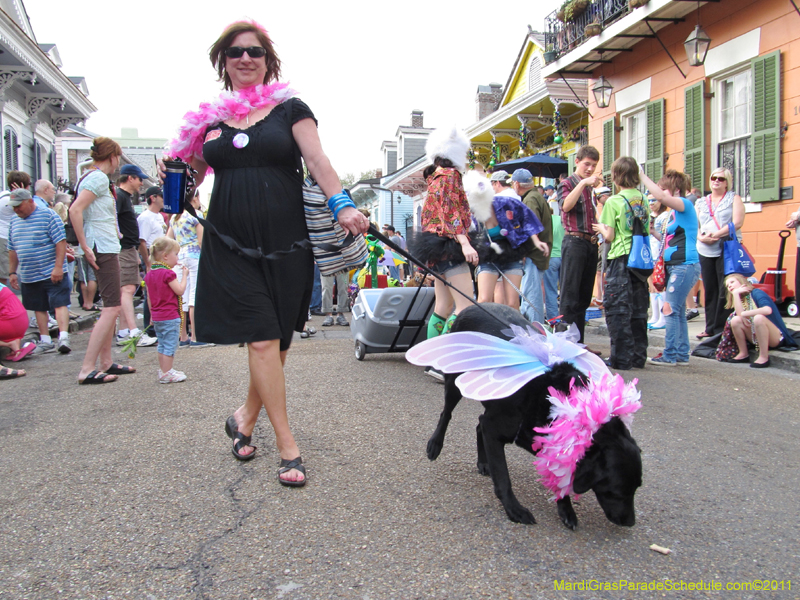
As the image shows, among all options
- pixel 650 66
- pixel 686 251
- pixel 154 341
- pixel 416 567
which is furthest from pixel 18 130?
pixel 416 567

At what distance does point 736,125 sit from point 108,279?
9726 millimetres

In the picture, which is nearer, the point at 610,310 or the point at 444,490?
the point at 444,490

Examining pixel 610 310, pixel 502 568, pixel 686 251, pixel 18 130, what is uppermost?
pixel 18 130

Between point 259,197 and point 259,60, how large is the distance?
701 mm

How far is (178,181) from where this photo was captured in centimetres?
306

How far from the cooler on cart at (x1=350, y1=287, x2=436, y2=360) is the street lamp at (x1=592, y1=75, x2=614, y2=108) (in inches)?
366

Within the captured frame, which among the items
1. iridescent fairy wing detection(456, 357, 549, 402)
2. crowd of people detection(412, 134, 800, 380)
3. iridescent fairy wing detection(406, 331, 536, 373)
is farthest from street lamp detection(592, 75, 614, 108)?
iridescent fairy wing detection(456, 357, 549, 402)

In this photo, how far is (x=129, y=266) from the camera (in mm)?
6711

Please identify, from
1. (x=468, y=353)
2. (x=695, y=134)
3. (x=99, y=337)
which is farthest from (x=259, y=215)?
(x=695, y=134)

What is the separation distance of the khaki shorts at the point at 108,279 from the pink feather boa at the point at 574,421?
13.5ft

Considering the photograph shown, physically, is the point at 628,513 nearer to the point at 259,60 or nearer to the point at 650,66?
the point at 259,60

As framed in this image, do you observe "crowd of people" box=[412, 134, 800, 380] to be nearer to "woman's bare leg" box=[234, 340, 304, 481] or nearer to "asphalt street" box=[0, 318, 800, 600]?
"asphalt street" box=[0, 318, 800, 600]

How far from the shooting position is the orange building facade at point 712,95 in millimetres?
8906

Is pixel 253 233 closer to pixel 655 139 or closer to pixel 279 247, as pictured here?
pixel 279 247
